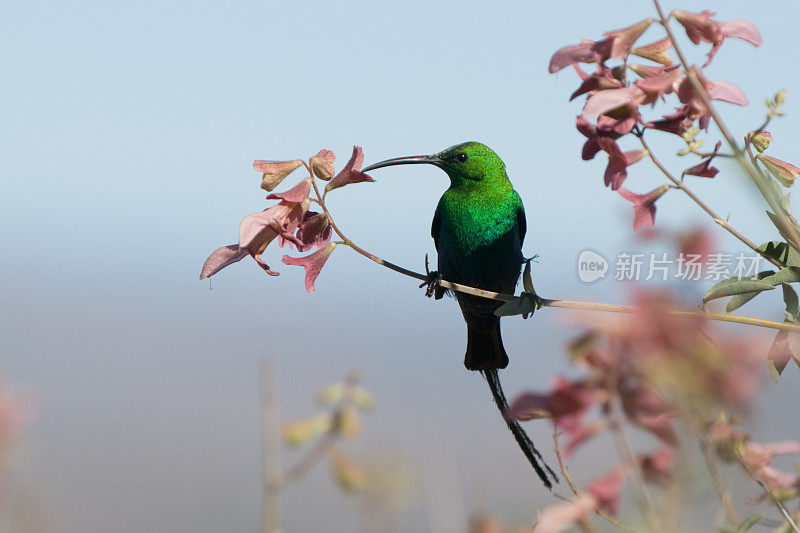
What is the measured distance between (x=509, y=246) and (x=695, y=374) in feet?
9.29

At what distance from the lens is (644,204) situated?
5.21ft

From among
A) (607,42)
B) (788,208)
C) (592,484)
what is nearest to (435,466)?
(592,484)

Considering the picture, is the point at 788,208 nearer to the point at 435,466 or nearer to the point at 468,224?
the point at 435,466

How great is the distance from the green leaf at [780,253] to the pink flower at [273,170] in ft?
2.86

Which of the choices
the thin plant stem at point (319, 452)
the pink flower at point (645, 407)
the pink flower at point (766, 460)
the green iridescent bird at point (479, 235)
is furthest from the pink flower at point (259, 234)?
the green iridescent bird at point (479, 235)

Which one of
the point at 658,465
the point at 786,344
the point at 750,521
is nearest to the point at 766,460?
the point at 750,521

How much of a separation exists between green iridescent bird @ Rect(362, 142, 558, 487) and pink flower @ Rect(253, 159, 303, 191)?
5.08ft

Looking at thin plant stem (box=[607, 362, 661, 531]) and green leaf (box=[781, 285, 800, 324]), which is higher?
thin plant stem (box=[607, 362, 661, 531])

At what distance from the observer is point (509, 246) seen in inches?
134

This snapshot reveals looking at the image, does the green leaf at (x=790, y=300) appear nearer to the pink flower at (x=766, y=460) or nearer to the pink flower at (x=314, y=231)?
the pink flower at (x=766, y=460)

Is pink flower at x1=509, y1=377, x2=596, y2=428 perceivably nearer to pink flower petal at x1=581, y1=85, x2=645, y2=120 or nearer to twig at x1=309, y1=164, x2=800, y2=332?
twig at x1=309, y1=164, x2=800, y2=332

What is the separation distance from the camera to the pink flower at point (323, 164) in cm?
171

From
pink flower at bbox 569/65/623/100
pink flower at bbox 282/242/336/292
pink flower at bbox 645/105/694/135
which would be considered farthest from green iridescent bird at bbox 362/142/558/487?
pink flower at bbox 569/65/623/100

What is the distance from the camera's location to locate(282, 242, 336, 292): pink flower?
1.76 m
